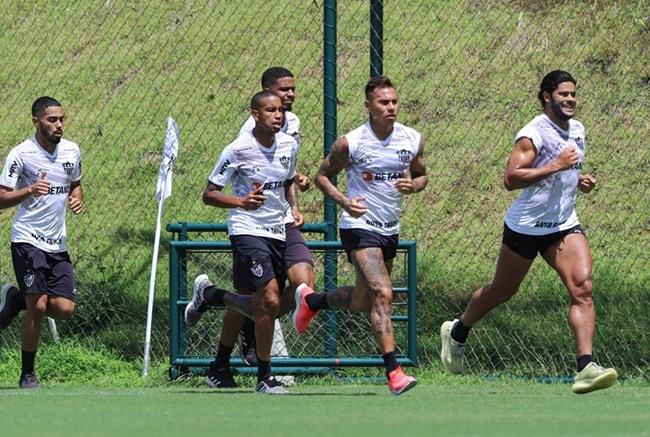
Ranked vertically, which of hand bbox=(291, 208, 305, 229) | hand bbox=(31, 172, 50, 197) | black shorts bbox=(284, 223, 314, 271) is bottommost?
black shorts bbox=(284, 223, 314, 271)

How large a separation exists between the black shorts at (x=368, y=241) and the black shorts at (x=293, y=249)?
1.87 ft

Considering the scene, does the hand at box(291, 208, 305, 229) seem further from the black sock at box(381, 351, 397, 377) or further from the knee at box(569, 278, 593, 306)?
the knee at box(569, 278, 593, 306)

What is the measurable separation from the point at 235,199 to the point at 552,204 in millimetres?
2119

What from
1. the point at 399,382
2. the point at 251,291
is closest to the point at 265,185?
the point at 251,291

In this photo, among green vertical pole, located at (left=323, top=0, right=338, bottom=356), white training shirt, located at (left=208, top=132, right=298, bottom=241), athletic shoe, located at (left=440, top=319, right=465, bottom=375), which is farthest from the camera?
green vertical pole, located at (left=323, top=0, right=338, bottom=356)

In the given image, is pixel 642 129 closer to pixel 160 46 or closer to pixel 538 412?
pixel 160 46

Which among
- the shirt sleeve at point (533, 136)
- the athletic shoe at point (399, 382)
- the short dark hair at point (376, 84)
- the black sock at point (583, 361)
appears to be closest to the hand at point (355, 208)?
Result: the short dark hair at point (376, 84)

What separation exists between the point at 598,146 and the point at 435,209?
196 cm

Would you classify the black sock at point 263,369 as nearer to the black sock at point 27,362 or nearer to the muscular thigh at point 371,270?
the muscular thigh at point 371,270

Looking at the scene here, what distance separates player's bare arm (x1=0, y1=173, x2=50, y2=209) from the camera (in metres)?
10.1

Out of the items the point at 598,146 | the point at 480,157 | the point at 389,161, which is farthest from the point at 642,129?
the point at 389,161

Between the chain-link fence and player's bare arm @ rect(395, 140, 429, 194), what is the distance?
2563mm

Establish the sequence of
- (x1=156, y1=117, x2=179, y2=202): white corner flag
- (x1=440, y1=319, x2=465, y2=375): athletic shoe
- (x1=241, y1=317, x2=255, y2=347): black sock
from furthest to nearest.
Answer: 1. (x1=156, y1=117, x2=179, y2=202): white corner flag
2. (x1=241, y1=317, x2=255, y2=347): black sock
3. (x1=440, y1=319, x2=465, y2=375): athletic shoe

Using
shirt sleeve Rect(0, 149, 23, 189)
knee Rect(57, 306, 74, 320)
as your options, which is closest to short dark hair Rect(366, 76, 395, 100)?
shirt sleeve Rect(0, 149, 23, 189)
